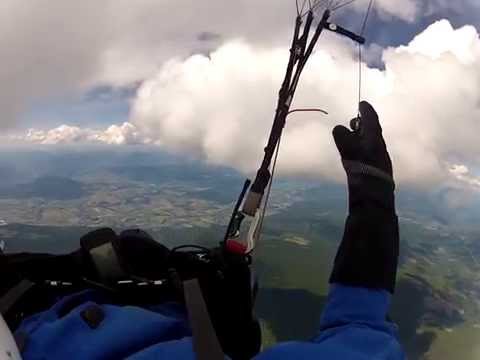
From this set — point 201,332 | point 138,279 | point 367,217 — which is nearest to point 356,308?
point 367,217

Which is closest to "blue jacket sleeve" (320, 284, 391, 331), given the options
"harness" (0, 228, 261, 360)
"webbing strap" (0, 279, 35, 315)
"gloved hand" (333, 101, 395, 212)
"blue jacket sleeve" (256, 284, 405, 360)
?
"blue jacket sleeve" (256, 284, 405, 360)

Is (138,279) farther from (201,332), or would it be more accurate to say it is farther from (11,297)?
(201,332)

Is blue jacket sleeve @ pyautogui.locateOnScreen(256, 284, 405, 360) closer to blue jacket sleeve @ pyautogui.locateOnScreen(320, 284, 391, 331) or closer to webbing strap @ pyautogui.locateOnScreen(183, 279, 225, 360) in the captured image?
blue jacket sleeve @ pyautogui.locateOnScreen(320, 284, 391, 331)

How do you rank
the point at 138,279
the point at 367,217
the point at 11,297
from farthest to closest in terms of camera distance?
1. the point at 138,279
2. the point at 11,297
3. the point at 367,217

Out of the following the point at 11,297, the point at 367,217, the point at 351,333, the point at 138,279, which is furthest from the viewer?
the point at 138,279

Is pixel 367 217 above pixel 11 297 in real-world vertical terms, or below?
above

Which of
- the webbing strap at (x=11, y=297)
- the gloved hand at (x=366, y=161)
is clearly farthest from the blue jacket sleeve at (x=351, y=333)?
the webbing strap at (x=11, y=297)

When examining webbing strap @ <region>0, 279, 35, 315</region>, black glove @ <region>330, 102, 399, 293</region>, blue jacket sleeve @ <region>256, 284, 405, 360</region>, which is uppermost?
black glove @ <region>330, 102, 399, 293</region>

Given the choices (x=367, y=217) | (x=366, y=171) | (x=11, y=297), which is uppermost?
(x=366, y=171)
